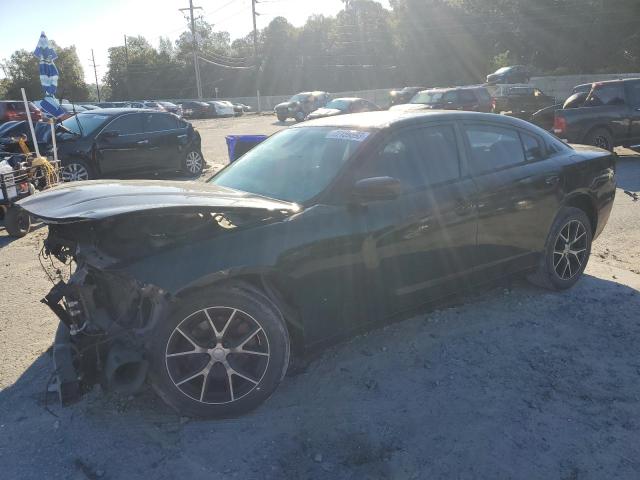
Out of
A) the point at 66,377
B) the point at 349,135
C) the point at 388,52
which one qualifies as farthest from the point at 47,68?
the point at 388,52

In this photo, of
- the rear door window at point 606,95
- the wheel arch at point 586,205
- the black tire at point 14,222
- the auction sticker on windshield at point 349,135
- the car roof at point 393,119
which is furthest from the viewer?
the rear door window at point 606,95

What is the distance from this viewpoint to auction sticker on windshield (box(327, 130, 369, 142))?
3796 millimetres

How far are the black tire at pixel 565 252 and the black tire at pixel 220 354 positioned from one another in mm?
2718

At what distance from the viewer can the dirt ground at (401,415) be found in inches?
108

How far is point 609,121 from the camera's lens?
12531 millimetres

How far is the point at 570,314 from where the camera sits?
14.7ft

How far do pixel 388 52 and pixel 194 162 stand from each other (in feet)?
166

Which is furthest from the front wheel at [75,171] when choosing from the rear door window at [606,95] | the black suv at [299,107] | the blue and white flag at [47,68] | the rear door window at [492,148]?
the black suv at [299,107]

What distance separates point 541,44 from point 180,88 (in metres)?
44.9

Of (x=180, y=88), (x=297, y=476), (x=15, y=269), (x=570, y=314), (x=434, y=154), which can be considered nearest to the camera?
(x=297, y=476)

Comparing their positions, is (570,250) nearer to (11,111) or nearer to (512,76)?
(11,111)

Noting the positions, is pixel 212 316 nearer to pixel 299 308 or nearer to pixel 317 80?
pixel 299 308

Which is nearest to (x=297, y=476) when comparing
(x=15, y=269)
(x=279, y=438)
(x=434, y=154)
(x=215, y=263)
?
(x=279, y=438)

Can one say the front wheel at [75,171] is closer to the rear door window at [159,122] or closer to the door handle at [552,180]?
the rear door window at [159,122]
